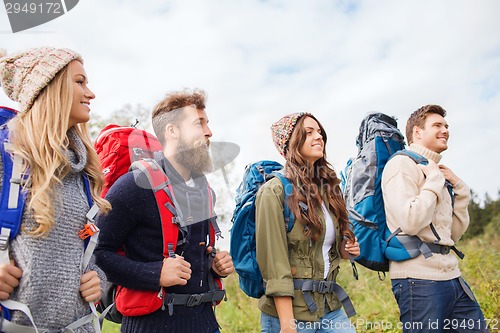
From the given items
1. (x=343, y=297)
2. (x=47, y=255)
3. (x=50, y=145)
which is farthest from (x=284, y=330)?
(x=50, y=145)

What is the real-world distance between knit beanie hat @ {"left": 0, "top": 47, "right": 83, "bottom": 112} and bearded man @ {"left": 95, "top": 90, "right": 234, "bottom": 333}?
81 cm

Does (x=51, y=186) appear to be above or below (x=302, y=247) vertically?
above

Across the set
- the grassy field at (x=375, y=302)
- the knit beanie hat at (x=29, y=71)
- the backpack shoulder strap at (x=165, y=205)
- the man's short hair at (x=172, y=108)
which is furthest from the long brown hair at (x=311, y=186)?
the grassy field at (x=375, y=302)

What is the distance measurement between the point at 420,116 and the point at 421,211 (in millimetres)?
1128

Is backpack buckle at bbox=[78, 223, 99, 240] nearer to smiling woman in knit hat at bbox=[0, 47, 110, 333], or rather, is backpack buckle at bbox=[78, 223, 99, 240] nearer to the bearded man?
smiling woman in knit hat at bbox=[0, 47, 110, 333]

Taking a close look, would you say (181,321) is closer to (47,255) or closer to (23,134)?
(47,255)

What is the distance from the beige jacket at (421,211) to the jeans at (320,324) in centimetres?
84

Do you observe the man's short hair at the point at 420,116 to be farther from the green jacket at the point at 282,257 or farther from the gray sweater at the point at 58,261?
the gray sweater at the point at 58,261

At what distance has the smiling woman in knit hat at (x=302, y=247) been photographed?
10.9 feet

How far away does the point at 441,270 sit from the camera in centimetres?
397

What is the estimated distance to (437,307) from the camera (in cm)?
387

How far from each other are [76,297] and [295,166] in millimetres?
1909

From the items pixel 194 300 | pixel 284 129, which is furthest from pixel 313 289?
pixel 284 129

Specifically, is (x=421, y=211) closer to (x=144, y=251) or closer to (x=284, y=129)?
(x=284, y=129)
